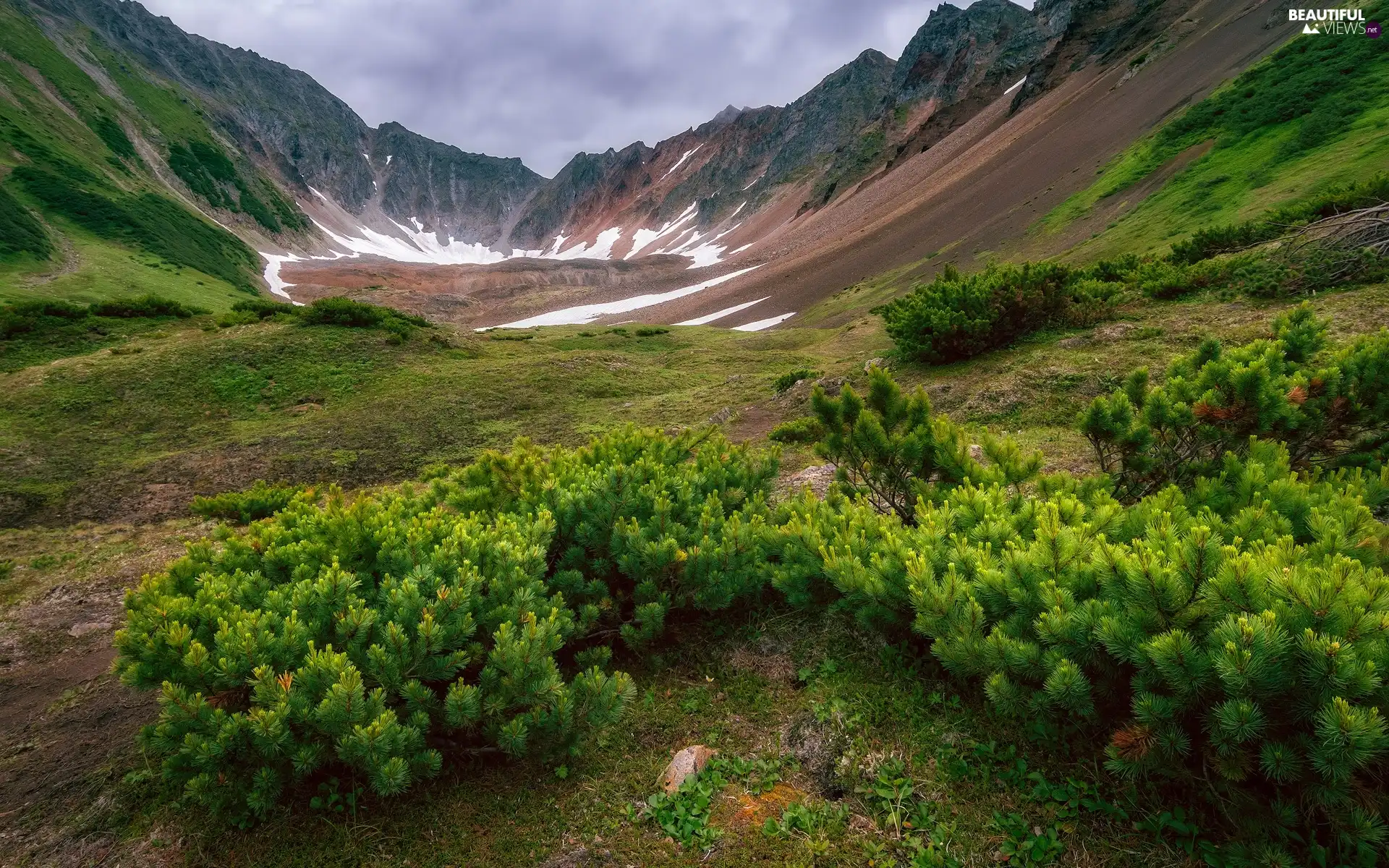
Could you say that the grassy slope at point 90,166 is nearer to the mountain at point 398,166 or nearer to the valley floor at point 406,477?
the mountain at point 398,166

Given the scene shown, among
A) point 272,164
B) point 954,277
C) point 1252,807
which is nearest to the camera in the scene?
point 1252,807

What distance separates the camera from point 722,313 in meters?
54.5

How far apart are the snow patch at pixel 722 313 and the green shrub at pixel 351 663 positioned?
4891 centimetres

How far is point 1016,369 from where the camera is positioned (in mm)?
11289

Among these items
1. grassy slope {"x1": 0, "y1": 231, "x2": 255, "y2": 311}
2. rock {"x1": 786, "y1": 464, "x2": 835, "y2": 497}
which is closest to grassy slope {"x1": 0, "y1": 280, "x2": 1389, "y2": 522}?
rock {"x1": 786, "y1": 464, "x2": 835, "y2": 497}

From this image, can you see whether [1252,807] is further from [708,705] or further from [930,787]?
[708,705]

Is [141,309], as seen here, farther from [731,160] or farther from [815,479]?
[731,160]

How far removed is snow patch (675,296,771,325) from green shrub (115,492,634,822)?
160 ft

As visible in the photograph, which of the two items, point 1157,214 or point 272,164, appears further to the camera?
point 272,164

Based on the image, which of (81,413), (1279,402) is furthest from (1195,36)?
(81,413)

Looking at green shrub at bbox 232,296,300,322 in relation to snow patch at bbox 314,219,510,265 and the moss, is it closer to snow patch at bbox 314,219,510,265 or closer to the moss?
the moss

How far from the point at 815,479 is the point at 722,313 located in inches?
1864

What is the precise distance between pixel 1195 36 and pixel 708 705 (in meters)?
74.8

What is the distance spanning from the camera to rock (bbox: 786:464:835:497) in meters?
8.16
